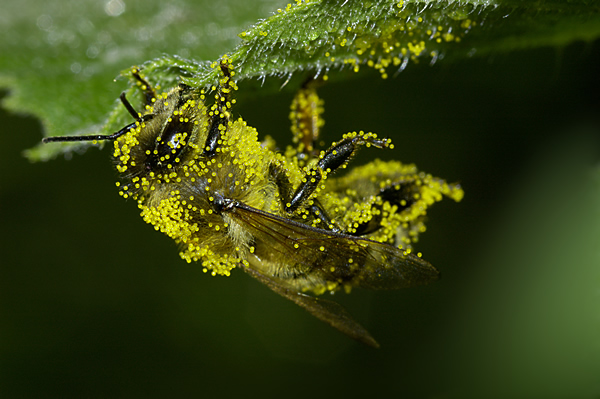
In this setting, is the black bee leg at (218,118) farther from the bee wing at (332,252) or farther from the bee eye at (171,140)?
the bee wing at (332,252)

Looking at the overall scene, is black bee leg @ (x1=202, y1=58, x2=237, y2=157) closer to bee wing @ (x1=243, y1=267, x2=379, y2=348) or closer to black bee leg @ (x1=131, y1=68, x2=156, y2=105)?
black bee leg @ (x1=131, y1=68, x2=156, y2=105)

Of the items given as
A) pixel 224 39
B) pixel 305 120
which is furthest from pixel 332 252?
pixel 224 39

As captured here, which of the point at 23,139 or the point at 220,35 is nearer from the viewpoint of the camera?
the point at 220,35

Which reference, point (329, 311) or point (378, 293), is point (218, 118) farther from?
point (378, 293)

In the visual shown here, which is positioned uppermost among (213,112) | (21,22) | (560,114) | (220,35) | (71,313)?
(560,114)

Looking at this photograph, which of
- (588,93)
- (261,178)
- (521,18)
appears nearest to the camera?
(521,18)

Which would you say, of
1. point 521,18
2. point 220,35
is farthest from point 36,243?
point 521,18

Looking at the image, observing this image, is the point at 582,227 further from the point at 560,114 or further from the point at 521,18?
the point at 521,18
